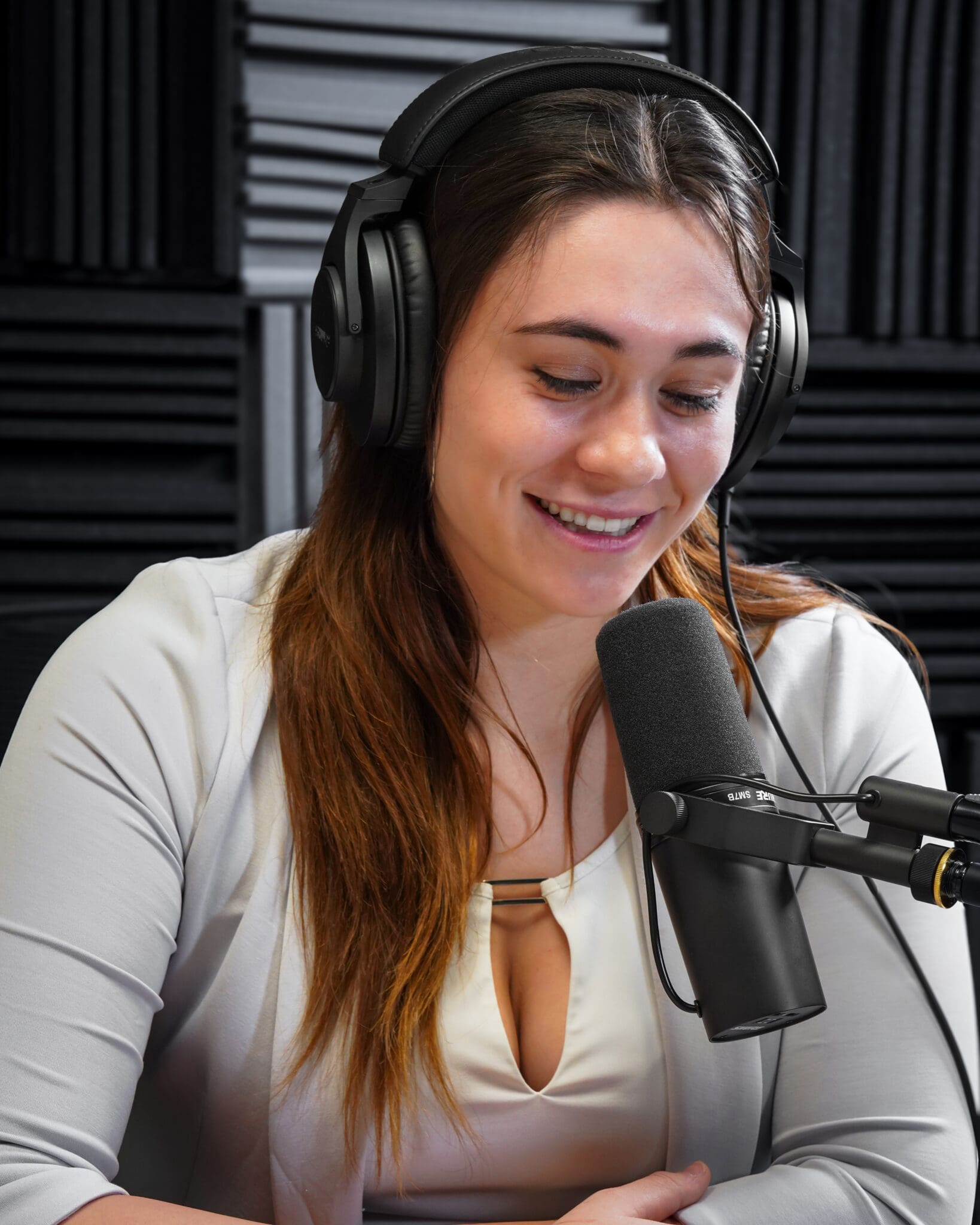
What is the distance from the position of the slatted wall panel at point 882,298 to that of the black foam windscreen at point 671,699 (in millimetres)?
1797

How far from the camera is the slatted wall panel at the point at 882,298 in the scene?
2566 mm

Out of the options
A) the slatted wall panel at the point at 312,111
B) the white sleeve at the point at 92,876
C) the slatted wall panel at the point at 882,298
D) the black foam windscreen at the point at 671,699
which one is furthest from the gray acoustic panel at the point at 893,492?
the black foam windscreen at the point at 671,699

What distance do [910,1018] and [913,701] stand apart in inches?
12.5

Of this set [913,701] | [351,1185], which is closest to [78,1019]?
[351,1185]

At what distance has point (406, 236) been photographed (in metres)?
1.04

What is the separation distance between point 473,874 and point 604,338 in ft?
1.57

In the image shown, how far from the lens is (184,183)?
7.97 feet

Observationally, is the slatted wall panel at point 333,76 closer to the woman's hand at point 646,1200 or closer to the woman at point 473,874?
the woman at point 473,874

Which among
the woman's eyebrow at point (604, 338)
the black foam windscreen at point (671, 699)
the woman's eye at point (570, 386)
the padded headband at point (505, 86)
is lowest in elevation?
the black foam windscreen at point (671, 699)

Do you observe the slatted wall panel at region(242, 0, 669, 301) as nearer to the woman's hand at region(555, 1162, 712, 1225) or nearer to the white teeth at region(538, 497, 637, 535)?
the white teeth at region(538, 497, 637, 535)

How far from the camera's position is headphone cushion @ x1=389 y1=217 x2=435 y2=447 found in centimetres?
→ 104

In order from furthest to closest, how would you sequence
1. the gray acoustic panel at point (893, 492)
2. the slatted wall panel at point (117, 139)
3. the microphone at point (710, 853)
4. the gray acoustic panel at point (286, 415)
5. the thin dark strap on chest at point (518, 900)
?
1. the gray acoustic panel at point (893, 492)
2. the gray acoustic panel at point (286, 415)
3. the slatted wall panel at point (117, 139)
4. the thin dark strap on chest at point (518, 900)
5. the microphone at point (710, 853)

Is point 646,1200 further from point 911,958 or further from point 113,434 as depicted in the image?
point 113,434

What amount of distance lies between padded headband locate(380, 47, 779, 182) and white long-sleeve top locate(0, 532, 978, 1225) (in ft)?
1.46
